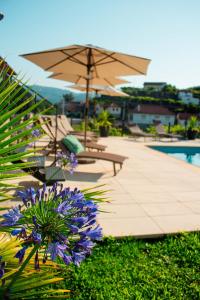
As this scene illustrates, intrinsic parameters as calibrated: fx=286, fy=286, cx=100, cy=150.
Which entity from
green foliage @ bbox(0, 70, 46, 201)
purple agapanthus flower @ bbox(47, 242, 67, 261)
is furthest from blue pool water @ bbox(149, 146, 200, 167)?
purple agapanthus flower @ bbox(47, 242, 67, 261)

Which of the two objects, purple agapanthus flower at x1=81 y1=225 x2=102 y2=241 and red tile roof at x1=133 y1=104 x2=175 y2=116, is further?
red tile roof at x1=133 y1=104 x2=175 y2=116

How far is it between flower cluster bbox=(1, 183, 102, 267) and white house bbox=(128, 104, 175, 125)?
242ft

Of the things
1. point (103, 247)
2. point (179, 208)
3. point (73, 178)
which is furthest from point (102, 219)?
point (73, 178)

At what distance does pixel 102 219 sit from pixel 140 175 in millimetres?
3024

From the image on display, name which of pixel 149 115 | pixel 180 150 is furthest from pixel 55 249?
pixel 149 115

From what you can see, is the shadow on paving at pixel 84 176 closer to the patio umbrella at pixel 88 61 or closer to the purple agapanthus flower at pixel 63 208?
the patio umbrella at pixel 88 61

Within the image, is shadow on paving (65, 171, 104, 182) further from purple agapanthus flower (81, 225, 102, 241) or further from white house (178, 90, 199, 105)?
white house (178, 90, 199, 105)

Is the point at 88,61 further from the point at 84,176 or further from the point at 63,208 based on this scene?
the point at 63,208

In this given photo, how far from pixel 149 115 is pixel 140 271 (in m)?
73.5

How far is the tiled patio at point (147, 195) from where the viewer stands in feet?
12.3

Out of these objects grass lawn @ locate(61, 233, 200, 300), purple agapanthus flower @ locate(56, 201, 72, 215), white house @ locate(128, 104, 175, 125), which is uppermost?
white house @ locate(128, 104, 175, 125)

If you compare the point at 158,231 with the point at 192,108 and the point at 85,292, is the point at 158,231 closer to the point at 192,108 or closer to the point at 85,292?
the point at 85,292

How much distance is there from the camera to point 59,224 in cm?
108

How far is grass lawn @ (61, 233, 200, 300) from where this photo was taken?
246cm
